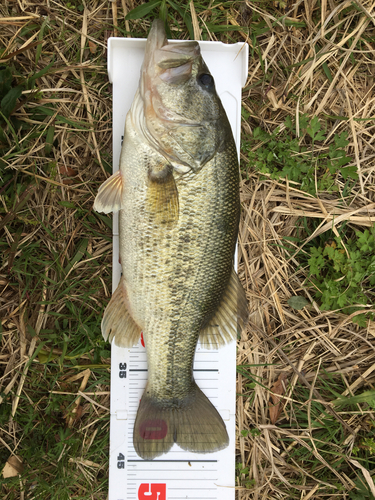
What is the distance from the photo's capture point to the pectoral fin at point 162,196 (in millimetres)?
1789

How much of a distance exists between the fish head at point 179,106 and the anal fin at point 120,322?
86cm

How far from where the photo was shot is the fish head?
1.82m

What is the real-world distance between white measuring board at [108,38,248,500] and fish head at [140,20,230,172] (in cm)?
51

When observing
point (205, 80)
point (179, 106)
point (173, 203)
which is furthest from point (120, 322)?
point (205, 80)

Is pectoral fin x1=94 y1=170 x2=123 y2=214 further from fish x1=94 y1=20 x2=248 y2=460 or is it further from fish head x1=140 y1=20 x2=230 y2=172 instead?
fish head x1=140 y1=20 x2=230 y2=172

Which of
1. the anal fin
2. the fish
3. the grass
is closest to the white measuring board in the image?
the grass

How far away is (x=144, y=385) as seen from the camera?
234cm

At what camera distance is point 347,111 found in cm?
254

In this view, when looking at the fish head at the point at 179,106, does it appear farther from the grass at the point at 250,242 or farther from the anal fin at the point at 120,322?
the anal fin at the point at 120,322

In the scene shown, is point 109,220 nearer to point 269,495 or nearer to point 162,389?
point 162,389

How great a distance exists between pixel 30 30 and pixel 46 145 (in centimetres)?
80

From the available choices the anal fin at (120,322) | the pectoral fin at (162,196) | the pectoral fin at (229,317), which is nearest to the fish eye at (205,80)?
the pectoral fin at (162,196)

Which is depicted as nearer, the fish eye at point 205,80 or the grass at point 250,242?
the fish eye at point 205,80

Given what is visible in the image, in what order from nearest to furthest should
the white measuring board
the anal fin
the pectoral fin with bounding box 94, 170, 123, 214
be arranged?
the pectoral fin with bounding box 94, 170, 123, 214 → the anal fin → the white measuring board
